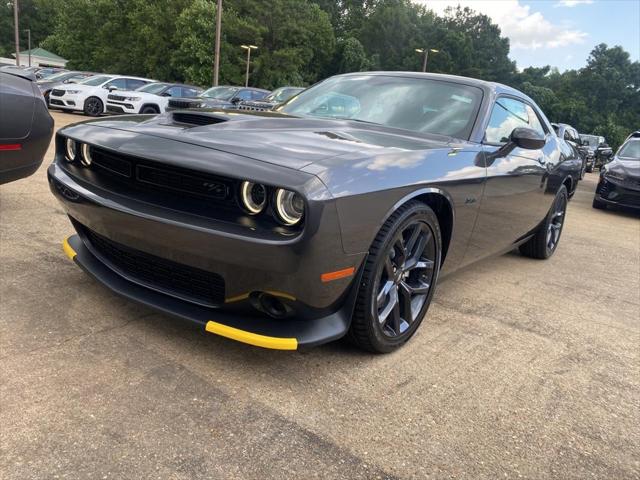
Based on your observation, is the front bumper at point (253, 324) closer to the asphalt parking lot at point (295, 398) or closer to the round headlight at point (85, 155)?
the asphalt parking lot at point (295, 398)

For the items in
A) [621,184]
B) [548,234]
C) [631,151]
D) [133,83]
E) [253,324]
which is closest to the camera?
[253,324]

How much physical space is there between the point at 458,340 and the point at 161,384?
61.2 inches

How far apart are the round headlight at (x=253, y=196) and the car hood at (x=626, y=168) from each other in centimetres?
862

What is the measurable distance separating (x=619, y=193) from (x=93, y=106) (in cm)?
1388

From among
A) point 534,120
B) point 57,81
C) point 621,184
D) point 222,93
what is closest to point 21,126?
point 534,120

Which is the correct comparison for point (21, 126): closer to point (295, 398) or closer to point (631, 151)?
point (295, 398)

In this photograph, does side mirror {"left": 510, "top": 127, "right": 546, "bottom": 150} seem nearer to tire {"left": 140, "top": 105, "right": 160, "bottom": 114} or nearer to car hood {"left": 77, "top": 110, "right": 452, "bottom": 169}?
car hood {"left": 77, "top": 110, "right": 452, "bottom": 169}

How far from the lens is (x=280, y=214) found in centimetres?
202

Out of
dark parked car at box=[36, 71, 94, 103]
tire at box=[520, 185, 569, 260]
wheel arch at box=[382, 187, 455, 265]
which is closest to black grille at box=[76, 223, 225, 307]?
wheel arch at box=[382, 187, 455, 265]

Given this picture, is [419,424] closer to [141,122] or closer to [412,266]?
[412,266]

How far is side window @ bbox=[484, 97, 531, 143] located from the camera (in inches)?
133

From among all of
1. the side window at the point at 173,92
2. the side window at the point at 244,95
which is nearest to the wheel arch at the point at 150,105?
the side window at the point at 173,92

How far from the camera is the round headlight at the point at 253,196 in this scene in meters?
2.08

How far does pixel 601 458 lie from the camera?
6.62ft
